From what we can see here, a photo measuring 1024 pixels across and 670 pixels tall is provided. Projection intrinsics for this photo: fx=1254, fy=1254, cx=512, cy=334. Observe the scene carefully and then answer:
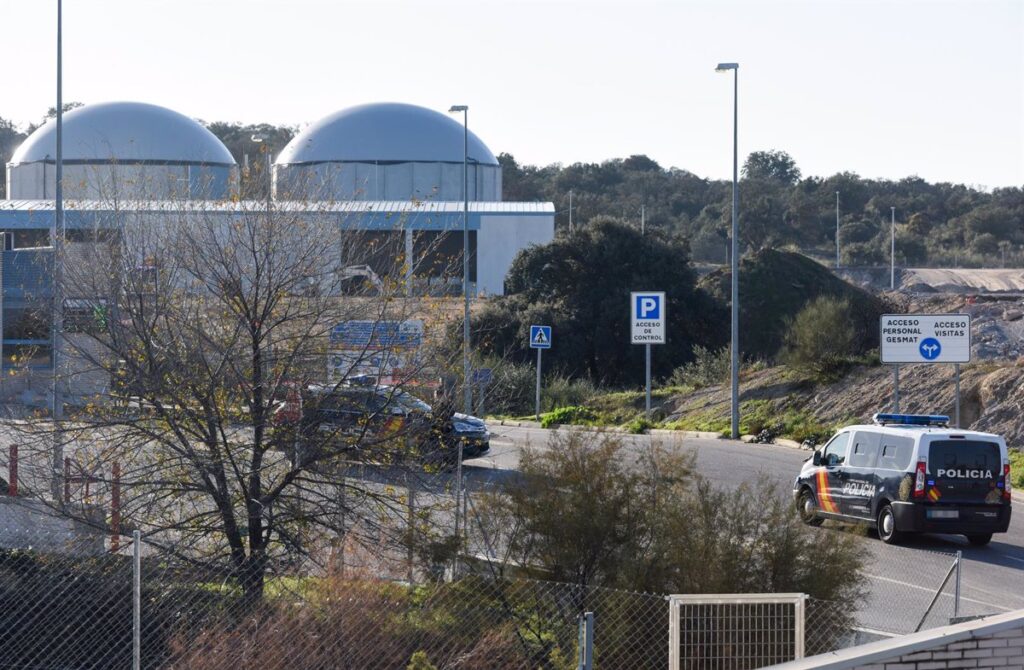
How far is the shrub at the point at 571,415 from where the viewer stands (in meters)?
33.1

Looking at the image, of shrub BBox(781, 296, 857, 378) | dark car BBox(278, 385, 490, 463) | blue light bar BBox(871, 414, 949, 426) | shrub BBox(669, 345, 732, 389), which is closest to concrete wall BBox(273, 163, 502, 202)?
shrub BBox(669, 345, 732, 389)

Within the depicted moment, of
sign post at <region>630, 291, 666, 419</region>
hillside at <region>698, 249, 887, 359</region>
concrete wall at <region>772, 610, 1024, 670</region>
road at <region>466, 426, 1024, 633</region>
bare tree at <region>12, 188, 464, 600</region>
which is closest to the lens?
concrete wall at <region>772, 610, 1024, 670</region>

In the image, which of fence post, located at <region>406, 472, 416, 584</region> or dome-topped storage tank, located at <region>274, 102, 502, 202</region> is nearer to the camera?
fence post, located at <region>406, 472, 416, 584</region>

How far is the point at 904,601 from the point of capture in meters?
12.6

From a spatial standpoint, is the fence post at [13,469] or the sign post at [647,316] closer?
the fence post at [13,469]

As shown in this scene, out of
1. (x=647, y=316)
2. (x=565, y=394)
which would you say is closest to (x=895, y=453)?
(x=647, y=316)

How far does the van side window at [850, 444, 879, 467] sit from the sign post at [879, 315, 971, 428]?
7.14m

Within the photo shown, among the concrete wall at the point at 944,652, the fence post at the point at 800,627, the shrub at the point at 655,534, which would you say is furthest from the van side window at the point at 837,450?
the fence post at the point at 800,627

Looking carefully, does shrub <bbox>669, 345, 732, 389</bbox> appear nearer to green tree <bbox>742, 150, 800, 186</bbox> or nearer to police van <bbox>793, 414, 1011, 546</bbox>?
police van <bbox>793, 414, 1011, 546</bbox>

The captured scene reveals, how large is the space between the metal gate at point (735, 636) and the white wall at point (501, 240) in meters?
52.3

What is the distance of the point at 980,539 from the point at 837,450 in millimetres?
2231

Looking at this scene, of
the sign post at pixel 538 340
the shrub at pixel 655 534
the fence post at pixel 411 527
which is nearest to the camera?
the shrub at pixel 655 534

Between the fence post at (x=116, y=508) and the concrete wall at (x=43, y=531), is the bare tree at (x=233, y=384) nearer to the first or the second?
the fence post at (x=116, y=508)

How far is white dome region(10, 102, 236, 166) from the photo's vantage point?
68.0m
